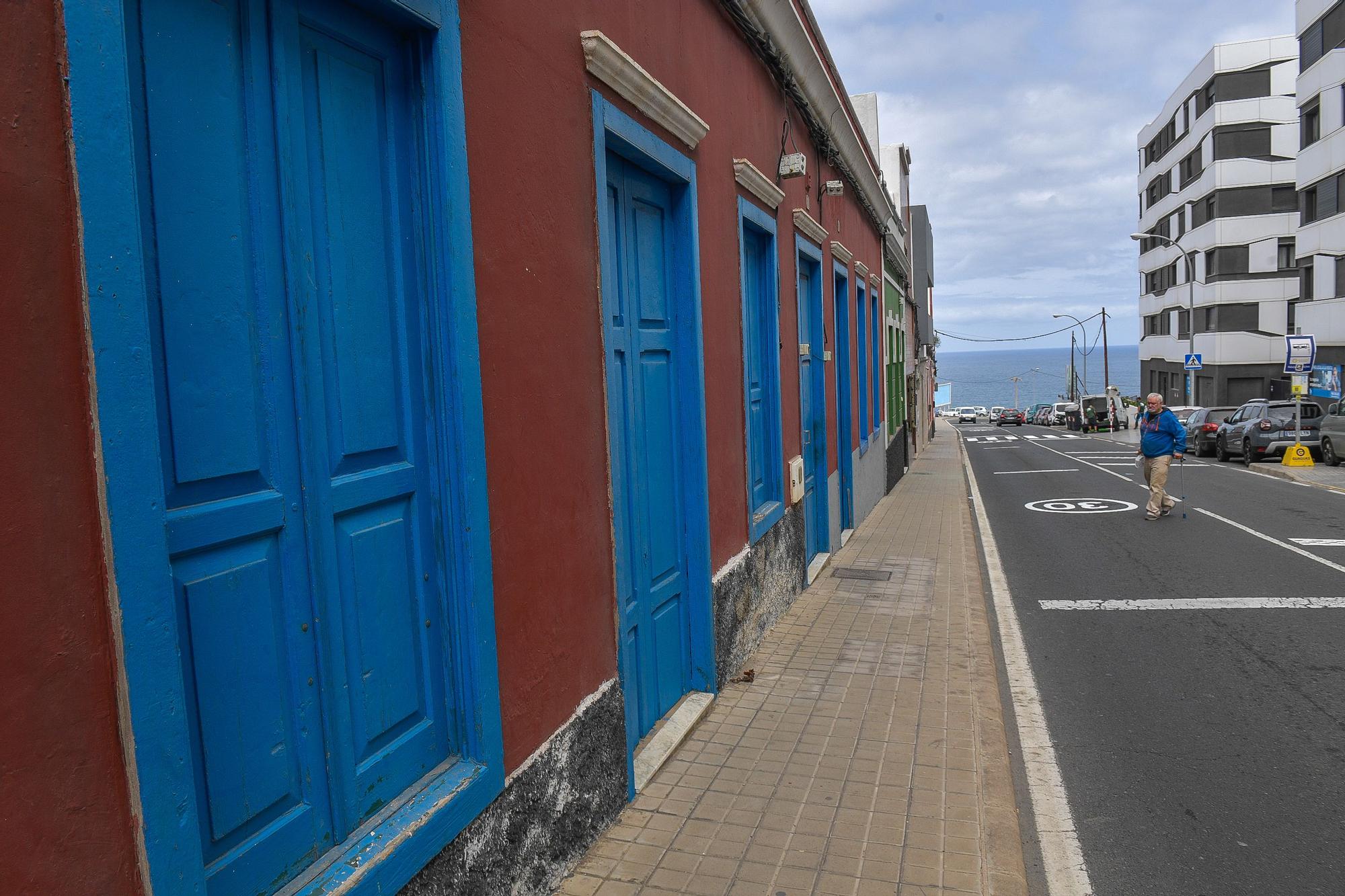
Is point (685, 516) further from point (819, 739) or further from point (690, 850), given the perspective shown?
point (690, 850)

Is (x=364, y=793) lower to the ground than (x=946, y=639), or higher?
higher

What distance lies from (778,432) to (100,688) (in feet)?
21.4

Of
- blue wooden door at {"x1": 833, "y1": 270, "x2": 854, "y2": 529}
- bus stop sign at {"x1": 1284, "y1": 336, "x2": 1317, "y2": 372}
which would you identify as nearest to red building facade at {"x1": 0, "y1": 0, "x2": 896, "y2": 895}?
blue wooden door at {"x1": 833, "y1": 270, "x2": 854, "y2": 529}

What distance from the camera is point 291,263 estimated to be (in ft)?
7.86

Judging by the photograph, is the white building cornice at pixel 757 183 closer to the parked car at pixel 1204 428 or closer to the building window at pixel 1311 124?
the parked car at pixel 1204 428

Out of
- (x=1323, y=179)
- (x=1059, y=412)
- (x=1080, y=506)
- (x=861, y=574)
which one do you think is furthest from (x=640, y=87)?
(x=1059, y=412)

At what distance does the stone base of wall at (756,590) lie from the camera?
601cm

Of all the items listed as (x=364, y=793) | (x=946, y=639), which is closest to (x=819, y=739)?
(x=946, y=639)

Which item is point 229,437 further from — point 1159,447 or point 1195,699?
point 1159,447

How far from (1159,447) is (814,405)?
6522 mm

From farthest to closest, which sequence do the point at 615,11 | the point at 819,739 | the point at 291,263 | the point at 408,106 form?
the point at 819,739 → the point at 615,11 → the point at 408,106 → the point at 291,263

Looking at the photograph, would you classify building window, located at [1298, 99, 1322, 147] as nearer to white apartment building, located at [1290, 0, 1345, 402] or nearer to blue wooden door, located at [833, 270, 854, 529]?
white apartment building, located at [1290, 0, 1345, 402]

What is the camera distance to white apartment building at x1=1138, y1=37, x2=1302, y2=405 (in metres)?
44.1

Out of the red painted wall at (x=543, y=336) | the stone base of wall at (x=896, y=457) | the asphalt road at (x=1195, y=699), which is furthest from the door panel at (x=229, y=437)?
the stone base of wall at (x=896, y=457)
